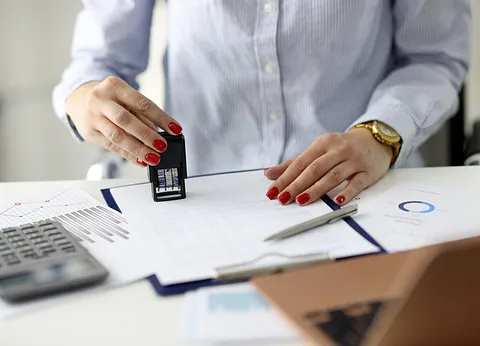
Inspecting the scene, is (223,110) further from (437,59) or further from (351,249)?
(351,249)

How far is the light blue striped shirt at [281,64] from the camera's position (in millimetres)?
972

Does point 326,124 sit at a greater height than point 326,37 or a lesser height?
lesser

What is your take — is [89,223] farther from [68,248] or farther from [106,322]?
[106,322]

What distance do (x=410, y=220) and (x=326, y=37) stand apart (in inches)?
16.8

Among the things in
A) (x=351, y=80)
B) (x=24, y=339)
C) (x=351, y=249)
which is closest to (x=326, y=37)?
(x=351, y=80)

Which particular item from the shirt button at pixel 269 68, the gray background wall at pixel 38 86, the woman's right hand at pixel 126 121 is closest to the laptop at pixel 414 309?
the woman's right hand at pixel 126 121

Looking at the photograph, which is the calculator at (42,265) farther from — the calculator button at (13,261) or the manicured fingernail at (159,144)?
the manicured fingernail at (159,144)

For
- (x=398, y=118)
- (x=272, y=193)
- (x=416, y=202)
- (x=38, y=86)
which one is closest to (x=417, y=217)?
(x=416, y=202)

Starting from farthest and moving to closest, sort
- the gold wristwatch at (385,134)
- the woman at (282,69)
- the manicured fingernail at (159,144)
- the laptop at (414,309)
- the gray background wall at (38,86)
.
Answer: the gray background wall at (38,86)
the woman at (282,69)
the gold wristwatch at (385,134)
the manicured fingernail at (159,144)
the laptop at (414,309)

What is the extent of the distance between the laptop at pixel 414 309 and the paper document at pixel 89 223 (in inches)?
6.6

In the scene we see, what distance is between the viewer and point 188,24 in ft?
3.38

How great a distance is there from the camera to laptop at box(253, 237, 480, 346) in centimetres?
39

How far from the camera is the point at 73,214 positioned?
0.71m

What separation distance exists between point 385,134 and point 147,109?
0.31 metres
